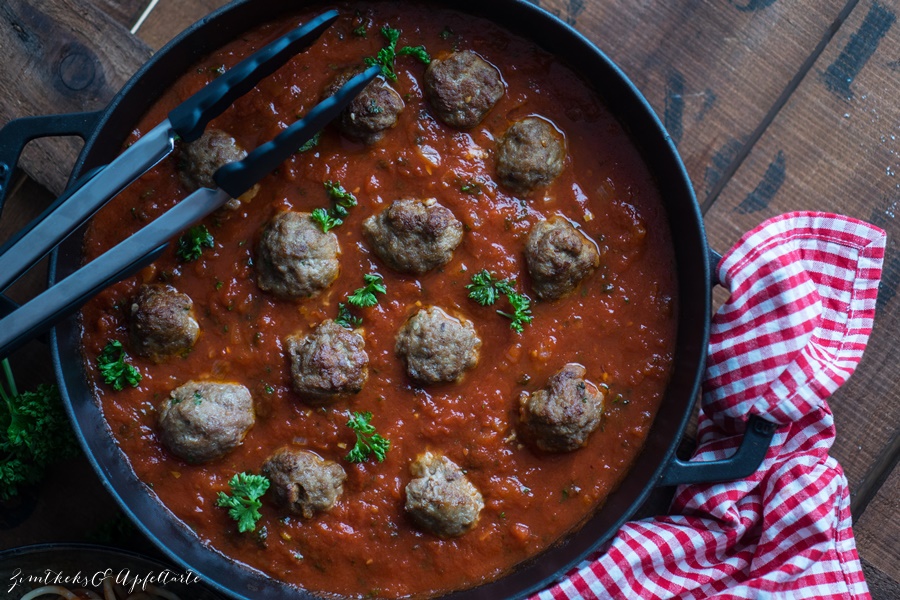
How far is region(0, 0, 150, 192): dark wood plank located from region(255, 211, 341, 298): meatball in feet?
4.19

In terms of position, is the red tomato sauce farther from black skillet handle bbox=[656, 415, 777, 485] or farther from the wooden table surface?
the wooden table surface

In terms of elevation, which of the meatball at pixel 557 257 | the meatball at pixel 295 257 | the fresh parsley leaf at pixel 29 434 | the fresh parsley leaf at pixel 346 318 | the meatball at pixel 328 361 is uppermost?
the meatball at pixel 557 257

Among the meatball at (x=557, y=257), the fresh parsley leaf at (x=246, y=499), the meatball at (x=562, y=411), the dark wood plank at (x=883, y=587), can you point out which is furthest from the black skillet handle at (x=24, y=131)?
the dark wood plank at (x=883, y=587)

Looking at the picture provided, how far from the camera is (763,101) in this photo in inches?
158

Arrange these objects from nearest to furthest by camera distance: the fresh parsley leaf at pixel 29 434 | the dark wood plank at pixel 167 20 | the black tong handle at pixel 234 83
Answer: the black tong handle at pixel 234 83 < the fresh parsley leaf at pixel 29 434 < the dark wood plank at pixel 167 20

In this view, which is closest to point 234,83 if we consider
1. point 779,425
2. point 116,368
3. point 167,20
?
point 167,20

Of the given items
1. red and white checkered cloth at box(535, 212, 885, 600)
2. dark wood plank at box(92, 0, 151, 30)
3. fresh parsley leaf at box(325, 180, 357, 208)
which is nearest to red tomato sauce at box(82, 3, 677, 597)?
fresh parsley leaf at box(325, 180, 357, 208)

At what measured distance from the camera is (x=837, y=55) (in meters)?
4.00

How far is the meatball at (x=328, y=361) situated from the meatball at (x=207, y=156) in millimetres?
823

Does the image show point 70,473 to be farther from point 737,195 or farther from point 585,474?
point 737,195

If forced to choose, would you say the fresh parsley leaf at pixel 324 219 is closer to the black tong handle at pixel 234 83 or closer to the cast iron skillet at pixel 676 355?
the black tong handle at pixel 234 83

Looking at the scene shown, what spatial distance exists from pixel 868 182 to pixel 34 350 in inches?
175

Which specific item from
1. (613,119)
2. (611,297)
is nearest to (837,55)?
(613,119)

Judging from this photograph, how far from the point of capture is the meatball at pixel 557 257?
350cm
